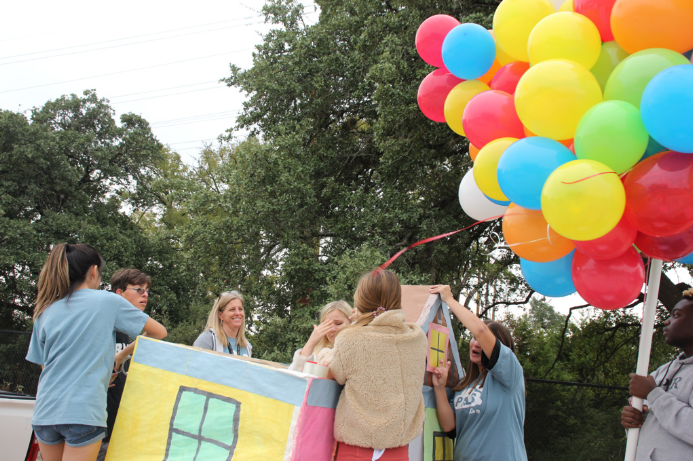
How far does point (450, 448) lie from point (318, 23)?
8604 millimetres

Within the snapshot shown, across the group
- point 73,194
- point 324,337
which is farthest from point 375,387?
point 73,194

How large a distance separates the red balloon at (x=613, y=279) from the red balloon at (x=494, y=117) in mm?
765

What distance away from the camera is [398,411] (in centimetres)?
226

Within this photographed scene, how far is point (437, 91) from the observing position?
339 cm

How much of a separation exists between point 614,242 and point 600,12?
107 cm

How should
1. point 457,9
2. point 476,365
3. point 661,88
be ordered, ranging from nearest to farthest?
1. point 661,88
2. point 476,365
3. point 457,9

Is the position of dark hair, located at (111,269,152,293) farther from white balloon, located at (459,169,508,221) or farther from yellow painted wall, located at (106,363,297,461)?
white balloon, located at (459,169,508,221)

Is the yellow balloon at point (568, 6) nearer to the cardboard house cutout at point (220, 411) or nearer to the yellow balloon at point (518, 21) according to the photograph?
the yellow balloon at point (518, 21)

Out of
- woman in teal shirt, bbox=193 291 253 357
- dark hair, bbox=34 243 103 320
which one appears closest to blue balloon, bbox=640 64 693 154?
dark hair, bbox=34 243 103 320

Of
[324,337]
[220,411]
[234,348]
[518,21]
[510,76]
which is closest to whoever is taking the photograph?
[220,411]

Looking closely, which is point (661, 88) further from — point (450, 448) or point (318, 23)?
point (318, 23)

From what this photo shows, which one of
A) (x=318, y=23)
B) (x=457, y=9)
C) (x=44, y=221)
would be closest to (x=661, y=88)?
(x=457, y=9)

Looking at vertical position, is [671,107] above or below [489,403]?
above

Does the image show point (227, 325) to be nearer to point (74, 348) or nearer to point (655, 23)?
point (74, 348)
